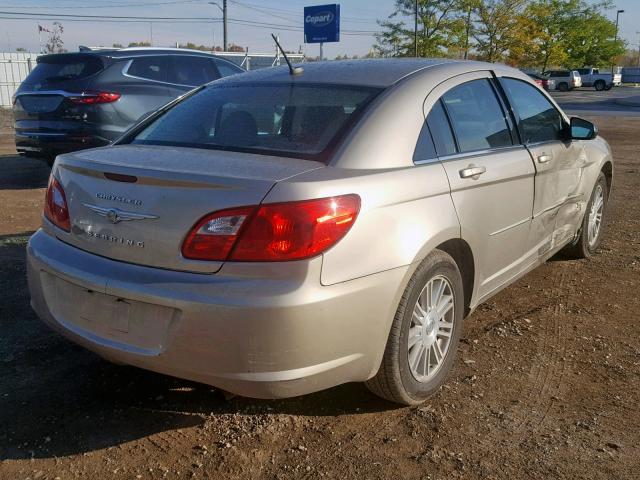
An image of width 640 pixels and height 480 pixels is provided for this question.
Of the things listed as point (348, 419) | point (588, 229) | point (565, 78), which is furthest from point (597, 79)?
point (348, 419)

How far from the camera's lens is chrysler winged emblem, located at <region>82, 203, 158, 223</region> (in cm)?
260

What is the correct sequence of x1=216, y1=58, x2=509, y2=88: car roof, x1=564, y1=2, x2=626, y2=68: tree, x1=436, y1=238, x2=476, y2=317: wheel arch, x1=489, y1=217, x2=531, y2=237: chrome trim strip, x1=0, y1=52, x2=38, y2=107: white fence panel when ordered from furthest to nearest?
x1=564, y1=2, x2=626, y2=68: tree → x1=0, y1=52, x2=38, y2=107: white fence panel → x1=489, y1=217, x2=531, y2=237: chrome trim strip → x1=216, y1=58, x2=509, y2=88: car roof → x1=436, y1=238, x2=476, y2=317: wheel arch

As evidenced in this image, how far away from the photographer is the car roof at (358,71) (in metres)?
3.35

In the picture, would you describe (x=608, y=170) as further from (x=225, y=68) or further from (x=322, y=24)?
(x=322, y=24)

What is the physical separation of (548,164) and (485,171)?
96cm

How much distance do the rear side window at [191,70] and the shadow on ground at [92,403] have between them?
5.94 meters

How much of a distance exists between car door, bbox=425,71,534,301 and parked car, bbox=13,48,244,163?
5.52 m

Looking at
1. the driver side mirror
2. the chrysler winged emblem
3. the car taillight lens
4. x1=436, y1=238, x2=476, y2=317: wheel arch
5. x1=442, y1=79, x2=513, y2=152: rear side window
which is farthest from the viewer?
the driver side mirror

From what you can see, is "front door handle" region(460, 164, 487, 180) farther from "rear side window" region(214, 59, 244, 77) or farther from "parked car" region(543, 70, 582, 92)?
"parked car" region(543, 70, 582, 92)

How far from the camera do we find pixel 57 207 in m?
3.04

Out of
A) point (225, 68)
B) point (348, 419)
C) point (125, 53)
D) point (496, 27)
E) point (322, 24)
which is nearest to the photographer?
point (348, 419)

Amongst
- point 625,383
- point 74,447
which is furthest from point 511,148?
point 74,447

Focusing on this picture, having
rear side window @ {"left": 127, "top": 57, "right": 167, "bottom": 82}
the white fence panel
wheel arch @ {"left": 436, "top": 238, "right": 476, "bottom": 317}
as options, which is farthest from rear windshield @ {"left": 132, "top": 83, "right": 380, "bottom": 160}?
the white fence panel

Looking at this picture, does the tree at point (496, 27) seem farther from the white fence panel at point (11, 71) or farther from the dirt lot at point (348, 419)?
the dirt lot at point (348, 419)
